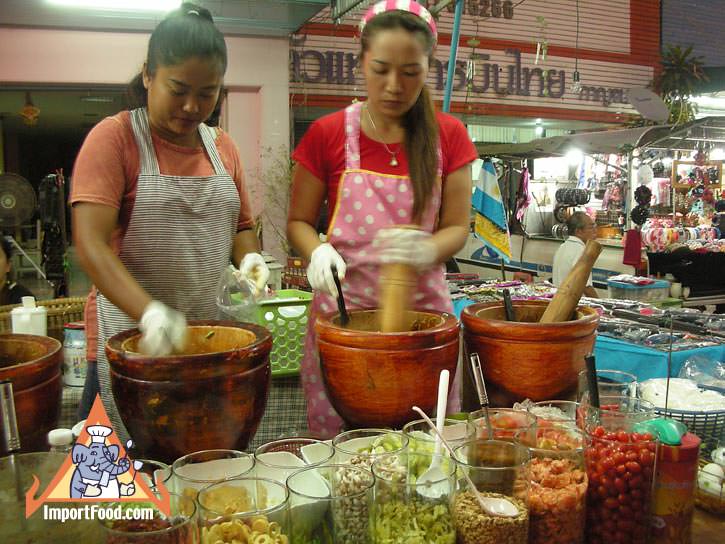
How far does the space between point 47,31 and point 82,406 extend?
5.72m

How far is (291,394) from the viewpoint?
12.1 feet

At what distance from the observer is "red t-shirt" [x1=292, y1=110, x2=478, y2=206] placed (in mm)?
1747

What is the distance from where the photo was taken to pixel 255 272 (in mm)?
1611

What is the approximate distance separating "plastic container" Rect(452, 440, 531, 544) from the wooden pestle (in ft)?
1.33

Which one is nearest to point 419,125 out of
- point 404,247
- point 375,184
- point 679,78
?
point 375,184

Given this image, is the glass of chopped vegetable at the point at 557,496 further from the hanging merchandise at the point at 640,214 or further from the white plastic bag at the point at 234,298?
the hanging merchandise at the point at 640,214

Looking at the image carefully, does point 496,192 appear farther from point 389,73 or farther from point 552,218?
point 552,218

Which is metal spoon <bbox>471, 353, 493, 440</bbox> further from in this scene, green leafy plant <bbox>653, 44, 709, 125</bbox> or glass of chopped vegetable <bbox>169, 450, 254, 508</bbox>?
green leafy plant <bbox>653, 44, 709, 125</bbox>

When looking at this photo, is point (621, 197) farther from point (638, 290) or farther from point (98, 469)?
point (98, 469)

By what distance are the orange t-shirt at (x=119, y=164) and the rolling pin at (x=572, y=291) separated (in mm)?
923

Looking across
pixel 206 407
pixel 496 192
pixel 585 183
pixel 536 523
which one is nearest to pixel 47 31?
pixel 496 192

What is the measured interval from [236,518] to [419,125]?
1.19 m

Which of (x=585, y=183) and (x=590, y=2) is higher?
(x=590, y=2)

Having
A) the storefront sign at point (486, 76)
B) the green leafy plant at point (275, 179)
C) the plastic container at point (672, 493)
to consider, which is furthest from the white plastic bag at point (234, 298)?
the storefront sign at point (486, 76)
